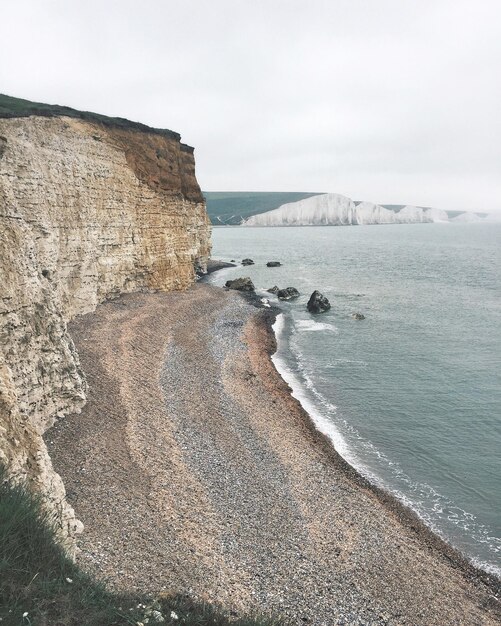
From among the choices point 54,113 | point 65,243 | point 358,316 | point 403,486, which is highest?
point 54,113

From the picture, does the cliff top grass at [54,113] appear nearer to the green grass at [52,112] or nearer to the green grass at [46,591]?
the green grass at [52,112]

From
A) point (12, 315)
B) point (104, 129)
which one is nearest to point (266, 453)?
point (12, 315)

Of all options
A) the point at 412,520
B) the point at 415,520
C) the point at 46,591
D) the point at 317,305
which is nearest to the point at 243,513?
the point at 412,520

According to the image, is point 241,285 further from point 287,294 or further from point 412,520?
Result: point 412,520

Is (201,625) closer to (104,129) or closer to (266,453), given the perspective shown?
(266,453)

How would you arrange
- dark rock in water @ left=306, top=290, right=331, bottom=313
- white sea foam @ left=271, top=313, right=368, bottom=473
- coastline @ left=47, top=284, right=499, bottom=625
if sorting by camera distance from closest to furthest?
coastline @ left=47, top=284, right=499, bottom=625 → white sea foam @ left=271, top=313, right=368, bottom=473 → dark rock in water @ left=306, top=290, right=331, bottom=313

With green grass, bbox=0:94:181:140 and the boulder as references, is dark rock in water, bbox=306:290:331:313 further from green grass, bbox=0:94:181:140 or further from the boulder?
green grass, bbox=0:94:181:140

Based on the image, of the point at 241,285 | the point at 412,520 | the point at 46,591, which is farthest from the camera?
the point at 241,285

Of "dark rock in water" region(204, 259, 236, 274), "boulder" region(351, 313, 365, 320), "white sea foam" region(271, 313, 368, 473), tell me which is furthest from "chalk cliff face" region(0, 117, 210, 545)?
"boulder" region(351, 313, 365, 320)
